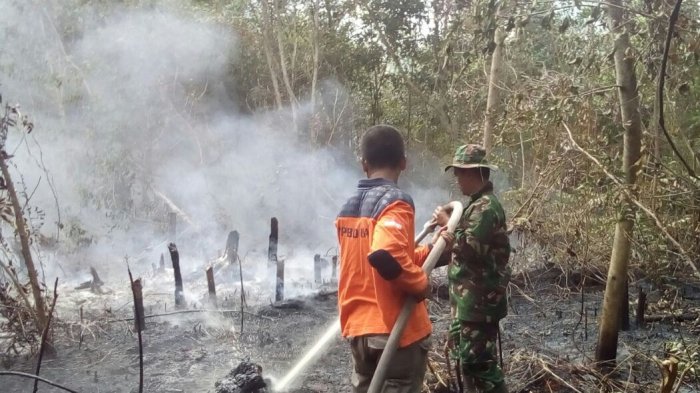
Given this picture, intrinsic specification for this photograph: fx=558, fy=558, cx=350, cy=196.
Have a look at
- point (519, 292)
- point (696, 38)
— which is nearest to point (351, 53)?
point (519, 292)

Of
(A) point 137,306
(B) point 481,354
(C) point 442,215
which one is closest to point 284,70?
(A) point 137,306

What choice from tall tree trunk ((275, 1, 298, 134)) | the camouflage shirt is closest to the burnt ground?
the camouflage shirt

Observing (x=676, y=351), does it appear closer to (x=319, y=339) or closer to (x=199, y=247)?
(x=319, y=339)

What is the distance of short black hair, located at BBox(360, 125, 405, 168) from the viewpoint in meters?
2.83

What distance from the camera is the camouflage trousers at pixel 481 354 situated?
348 cm

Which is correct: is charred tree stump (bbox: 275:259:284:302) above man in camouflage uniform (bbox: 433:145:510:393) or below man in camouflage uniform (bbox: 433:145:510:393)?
below

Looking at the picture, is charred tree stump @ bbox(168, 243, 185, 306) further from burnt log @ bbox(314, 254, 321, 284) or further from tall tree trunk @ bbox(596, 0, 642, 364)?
tall tree trunk @ bbox(596, 0, 642, 364)

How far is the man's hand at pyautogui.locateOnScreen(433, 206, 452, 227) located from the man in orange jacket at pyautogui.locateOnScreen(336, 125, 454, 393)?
1.11 ft

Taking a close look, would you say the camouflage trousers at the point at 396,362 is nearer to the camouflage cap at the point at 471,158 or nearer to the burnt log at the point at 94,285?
the camouflage cap at the point at 471,158

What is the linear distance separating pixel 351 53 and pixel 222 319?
9.63 m

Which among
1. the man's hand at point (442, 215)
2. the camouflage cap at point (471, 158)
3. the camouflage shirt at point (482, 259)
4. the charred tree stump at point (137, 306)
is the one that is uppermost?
the camouflage cap at point (471, 158)

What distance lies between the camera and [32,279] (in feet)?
17.4

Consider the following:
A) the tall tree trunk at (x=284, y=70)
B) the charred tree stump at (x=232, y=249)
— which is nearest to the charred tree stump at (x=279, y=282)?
the charred tree stump at (x=232, y=249)

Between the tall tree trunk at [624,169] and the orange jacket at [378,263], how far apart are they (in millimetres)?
2088
